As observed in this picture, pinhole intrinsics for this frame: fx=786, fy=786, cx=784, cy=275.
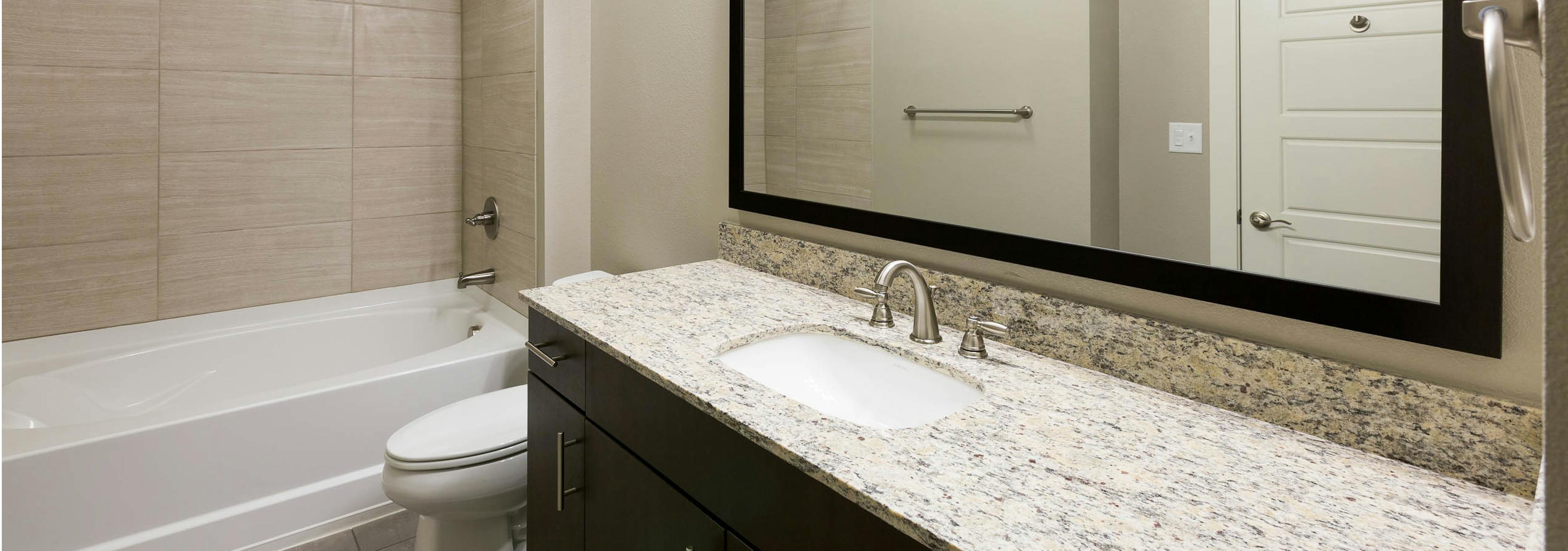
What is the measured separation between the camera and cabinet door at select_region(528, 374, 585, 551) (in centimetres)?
141

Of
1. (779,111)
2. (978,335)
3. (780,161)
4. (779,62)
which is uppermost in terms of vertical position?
(779,62)

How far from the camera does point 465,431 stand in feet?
6.11

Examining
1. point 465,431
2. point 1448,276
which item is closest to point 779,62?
point 465,431

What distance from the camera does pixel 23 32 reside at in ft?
7.37

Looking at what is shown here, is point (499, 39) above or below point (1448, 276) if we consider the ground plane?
above

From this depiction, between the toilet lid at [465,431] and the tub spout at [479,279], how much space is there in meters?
0.84

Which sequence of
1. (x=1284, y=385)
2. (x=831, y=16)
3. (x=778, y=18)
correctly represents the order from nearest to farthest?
(x=1284, y=385), (x=831, y=16), (x=778, y=18)

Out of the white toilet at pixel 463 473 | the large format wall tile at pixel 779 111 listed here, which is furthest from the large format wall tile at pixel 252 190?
the large format wall tile at pixel 779 111

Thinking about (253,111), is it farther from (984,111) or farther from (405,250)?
(984,111)

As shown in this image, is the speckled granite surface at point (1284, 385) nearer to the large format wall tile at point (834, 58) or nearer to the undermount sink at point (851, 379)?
the undermount sink at point (851, 379)

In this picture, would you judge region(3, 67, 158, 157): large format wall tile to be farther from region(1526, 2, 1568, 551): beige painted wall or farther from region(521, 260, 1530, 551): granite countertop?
region(1526, 2, 1568, 551): beige painted wall

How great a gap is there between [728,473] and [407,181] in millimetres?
2452

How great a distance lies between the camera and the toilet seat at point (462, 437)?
5.72ft

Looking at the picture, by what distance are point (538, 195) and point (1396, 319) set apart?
2156 mm
